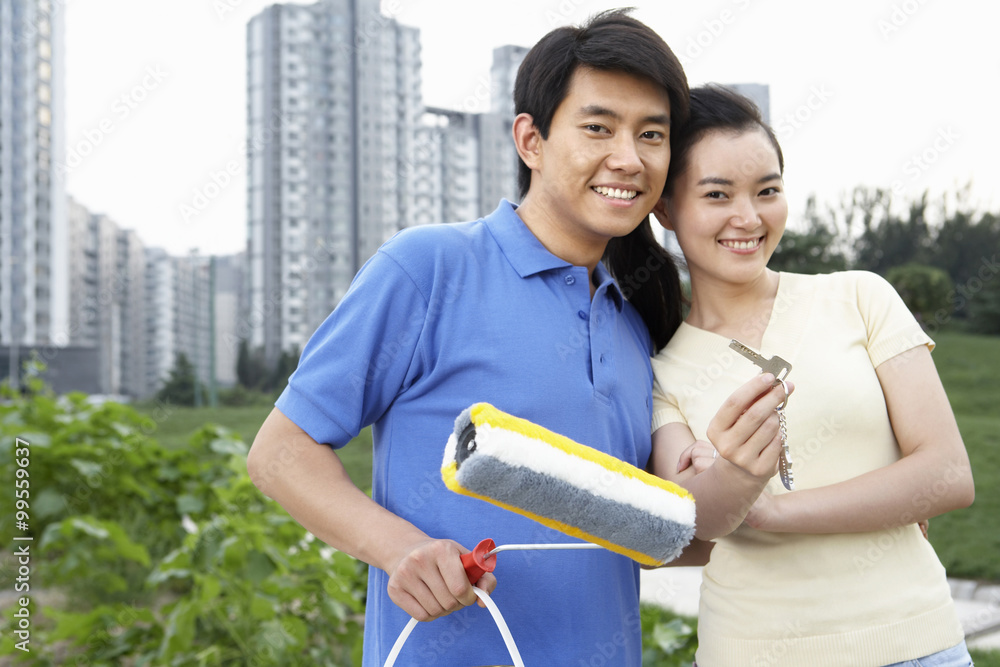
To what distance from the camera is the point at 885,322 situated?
1608mm

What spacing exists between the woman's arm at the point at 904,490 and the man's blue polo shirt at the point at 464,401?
13.0 inches

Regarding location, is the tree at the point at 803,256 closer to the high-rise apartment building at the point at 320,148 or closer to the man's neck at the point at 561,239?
the man's neck at the point at 561,239

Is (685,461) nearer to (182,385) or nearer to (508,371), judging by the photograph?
(508,371)

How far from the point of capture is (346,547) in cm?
132

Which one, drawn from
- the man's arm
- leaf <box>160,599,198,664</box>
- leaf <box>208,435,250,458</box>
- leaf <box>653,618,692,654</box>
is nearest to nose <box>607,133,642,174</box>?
the man's arm

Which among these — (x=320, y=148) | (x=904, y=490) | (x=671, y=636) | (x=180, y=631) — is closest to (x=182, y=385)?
(x=320, y=148)

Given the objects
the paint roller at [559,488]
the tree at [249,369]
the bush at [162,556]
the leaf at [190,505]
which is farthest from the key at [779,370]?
the tree at [249,369]

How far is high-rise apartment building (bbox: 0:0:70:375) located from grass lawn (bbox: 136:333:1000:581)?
14.1 meters

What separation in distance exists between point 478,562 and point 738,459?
1.48 ft

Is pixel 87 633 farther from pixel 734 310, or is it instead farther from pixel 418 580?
pixel 734 310

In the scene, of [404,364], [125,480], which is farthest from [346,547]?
[125,480]

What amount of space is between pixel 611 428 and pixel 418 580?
530 mm

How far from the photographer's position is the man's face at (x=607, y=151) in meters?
1.56

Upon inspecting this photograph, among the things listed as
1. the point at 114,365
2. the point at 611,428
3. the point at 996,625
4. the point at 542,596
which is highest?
the point at 611,428
